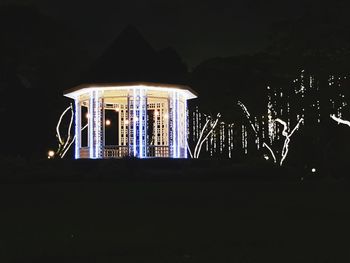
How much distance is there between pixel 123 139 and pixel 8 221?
19.4 m

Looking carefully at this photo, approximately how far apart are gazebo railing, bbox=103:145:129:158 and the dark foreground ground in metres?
7.43

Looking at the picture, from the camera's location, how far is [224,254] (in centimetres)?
740

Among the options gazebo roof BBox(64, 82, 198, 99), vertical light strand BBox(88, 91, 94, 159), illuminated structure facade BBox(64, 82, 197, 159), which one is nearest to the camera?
gazebo roof BBox(64, 82, 198, 99)

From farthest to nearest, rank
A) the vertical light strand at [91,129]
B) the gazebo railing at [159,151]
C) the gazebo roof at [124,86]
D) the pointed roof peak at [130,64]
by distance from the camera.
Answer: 1. the gazebo railing at [159,151]
2. the vertical light strand at [91,129]
3. the pointed roof peak at [130,64]
4. the gazebo roof at [124,86]

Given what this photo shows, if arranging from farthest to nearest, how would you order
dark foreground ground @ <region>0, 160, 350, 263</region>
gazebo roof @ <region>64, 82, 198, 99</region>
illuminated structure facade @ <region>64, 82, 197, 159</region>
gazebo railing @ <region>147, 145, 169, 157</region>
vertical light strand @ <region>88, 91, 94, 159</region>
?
gazebo railing @ <region>147, 145, 169, 157</region>
vertical light strand @ <region>88, 91, 94, 159</region>
illuminated structure facade @ <region>64, 82, 197, 159</region>
gazebo roof @ <region>64, 82, 198, 99</region>
dark foreground ground @ <region>0, 160, 350, 263</region>

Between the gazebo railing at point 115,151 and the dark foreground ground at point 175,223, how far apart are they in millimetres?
7433

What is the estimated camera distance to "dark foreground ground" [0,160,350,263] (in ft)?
24.6

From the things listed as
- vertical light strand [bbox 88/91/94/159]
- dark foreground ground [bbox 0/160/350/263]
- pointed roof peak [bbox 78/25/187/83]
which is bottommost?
dark foreground ground [bbox 0/160/350/263]

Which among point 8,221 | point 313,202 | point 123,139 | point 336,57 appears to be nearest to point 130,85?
point 123,139

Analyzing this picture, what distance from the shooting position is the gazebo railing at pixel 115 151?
2556cm

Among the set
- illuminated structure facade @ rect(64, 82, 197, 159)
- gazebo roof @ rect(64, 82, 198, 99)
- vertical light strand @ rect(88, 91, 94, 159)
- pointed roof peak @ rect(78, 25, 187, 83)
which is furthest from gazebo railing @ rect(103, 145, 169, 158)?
pointed roof peak @ rect(78, 25, 187, 83)

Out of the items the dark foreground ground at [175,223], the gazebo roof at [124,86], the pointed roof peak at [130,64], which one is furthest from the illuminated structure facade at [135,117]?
the dark foreground ground at [175,223]

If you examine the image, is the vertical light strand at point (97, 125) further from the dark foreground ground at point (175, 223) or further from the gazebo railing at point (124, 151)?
the dark foreground ground at point (175, 223)

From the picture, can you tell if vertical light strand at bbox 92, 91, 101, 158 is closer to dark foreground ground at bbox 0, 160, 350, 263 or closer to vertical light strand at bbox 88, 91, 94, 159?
vertical light strand at bbox 88, 91, 94, 159
